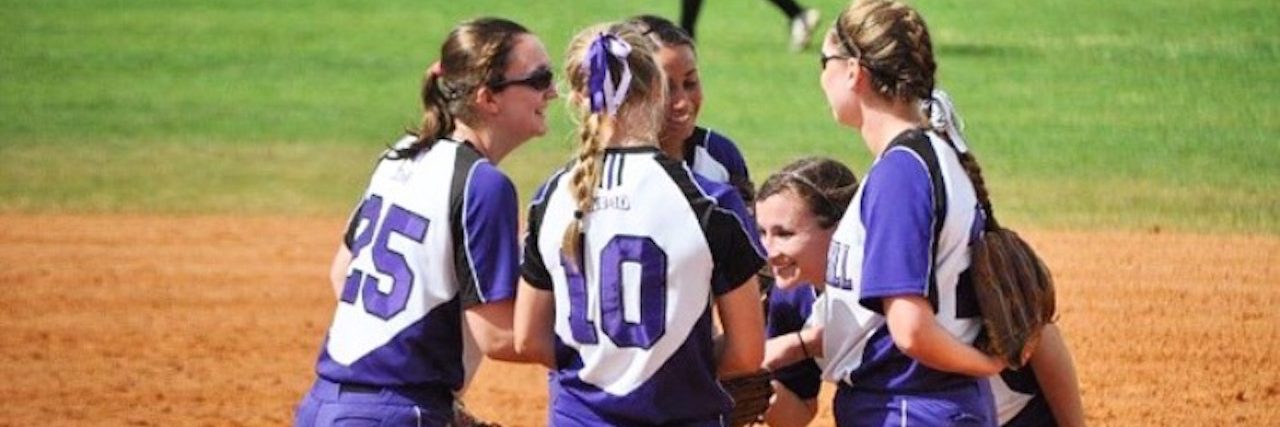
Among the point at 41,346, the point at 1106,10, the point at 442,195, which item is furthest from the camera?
the point at 1106,10

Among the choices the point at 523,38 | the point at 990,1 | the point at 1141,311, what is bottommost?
the point at 990,1

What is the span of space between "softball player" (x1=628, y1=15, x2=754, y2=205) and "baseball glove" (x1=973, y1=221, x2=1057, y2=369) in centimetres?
118

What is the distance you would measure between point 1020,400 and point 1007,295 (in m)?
0.60

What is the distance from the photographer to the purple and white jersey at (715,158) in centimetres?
582

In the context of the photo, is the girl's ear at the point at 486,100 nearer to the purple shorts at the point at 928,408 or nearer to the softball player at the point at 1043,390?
the purple shorts at the point at 928,408

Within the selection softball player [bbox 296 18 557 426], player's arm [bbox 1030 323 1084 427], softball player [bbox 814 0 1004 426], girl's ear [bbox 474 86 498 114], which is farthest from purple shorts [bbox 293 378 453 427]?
player's arm [bbox 1030 323 1084 427]

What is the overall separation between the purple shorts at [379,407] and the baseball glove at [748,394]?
0.60 metres

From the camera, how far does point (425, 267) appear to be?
4.50m

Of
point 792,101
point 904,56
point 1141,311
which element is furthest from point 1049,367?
point 792,101

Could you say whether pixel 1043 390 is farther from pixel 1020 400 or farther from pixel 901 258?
pixel 901 258

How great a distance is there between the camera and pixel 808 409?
488 centimetres

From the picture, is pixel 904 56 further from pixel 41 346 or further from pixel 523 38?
pixel 41 346

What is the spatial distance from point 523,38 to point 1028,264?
1.17 m

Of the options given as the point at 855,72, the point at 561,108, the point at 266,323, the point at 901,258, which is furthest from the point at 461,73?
the point at 561,108
